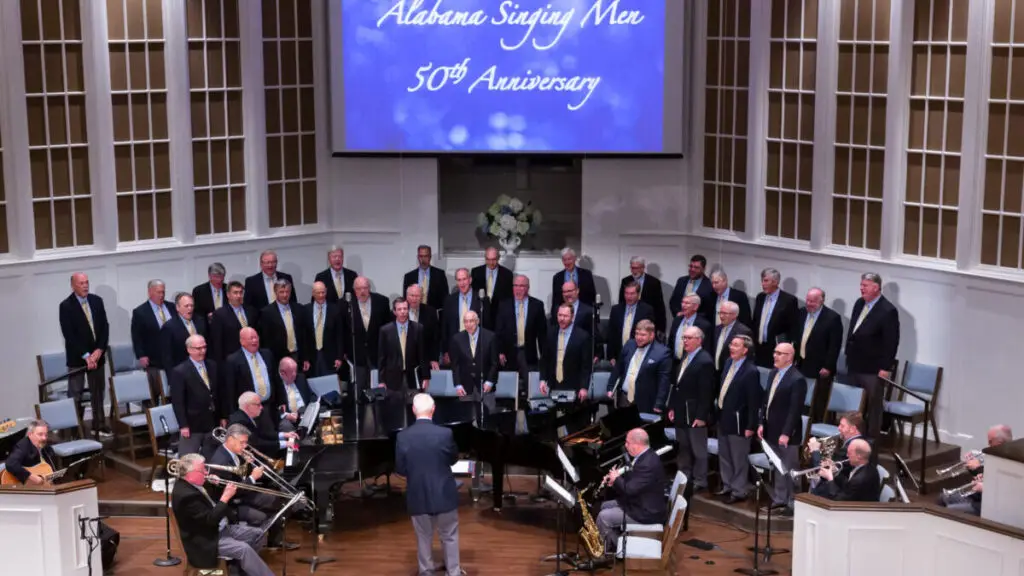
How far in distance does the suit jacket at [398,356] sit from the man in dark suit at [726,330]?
2.75m

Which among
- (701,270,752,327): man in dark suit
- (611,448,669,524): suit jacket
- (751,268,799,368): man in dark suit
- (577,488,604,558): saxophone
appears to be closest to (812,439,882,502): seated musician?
(611,448,669,524): suit jacket

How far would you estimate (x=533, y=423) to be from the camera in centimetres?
1133

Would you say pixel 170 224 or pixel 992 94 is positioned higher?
pixel 992 94

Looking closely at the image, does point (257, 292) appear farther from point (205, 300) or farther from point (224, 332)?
point (224, 332)

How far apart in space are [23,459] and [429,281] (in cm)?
508

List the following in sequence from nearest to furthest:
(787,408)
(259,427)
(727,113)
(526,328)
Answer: (259,427) < (787,408) < (526,328) < (727,113)

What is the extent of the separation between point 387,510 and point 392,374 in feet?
4.53

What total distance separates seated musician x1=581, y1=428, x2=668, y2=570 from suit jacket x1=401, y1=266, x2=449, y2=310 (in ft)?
→ 15.5

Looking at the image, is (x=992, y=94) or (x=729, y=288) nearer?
(x=992, y=94)

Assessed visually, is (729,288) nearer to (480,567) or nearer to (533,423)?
(533,423)

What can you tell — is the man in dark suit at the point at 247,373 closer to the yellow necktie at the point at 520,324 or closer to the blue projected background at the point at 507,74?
the yellow necktie at the point at 520,324

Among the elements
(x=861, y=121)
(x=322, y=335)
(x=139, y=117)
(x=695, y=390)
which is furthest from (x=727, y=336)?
(x=139, y=117)

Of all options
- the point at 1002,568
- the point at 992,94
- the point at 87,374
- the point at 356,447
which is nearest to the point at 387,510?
the point at 356,447

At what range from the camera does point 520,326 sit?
525 inches
